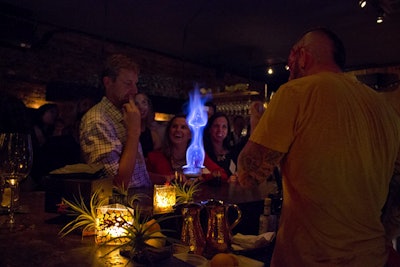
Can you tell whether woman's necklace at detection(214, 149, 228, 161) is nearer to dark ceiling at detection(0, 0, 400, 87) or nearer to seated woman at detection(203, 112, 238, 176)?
seated woman at detection(203, 112, 238, 176)

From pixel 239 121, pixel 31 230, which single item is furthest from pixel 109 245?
pixel 239 121

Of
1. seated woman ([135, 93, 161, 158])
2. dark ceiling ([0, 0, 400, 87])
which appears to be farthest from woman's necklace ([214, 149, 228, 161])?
dark ceiling ([0, 0, 400, 87])

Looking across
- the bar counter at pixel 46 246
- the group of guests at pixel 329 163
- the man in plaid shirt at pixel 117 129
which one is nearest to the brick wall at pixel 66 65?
the man in plaid shirt at pixel 117 129

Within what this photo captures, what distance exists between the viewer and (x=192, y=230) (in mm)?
1434

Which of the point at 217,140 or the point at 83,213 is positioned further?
the point at 217,140

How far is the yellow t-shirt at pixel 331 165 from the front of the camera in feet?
4.42

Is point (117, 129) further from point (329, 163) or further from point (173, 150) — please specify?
point (329, 163)

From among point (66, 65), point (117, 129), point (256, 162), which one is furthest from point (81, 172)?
point (66, 65)

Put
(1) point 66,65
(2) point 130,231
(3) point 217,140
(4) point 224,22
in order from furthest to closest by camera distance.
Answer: (1) point 66,65, (4) point 224,22, (3) point 217,140, (2) point 130,231

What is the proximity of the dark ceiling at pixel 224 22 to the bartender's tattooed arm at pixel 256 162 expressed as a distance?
11.5 feet

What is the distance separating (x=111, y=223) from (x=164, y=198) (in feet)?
1.89

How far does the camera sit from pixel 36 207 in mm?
→ 1701

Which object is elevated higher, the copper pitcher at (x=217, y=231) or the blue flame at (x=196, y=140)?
the blue flame at (x=196, y=140)

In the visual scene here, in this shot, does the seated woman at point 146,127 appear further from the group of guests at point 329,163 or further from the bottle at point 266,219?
the group of guests at point 329,163
